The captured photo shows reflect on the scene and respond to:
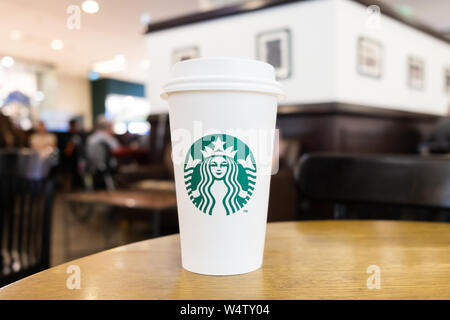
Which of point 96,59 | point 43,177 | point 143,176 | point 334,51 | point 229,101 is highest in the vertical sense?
point 96,59

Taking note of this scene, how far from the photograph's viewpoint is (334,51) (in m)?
3.52

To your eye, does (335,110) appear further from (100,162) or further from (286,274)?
(286,274)

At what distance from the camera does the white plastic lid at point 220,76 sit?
0.49 metres

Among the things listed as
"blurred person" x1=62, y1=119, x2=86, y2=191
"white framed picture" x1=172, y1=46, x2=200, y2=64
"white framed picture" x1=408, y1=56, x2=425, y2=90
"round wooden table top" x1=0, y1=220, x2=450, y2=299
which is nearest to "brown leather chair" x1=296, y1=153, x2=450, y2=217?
"round wooden table top" x1=0, y1=220, x2=450, y2=299

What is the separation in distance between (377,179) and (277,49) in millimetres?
3153

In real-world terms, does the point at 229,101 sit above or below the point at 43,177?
above

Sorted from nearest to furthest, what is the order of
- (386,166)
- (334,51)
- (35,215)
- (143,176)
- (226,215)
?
(226,215), (386,166), (35,215), (334,51), (143,176)

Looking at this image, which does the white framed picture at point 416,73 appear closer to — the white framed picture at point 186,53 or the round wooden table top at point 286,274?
the white framed picture at point 186,53

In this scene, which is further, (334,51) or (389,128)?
(389,128)

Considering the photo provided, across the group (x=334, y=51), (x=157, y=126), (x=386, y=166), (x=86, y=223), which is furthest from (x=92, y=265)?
(x=157, y=126)

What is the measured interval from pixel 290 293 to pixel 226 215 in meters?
0.13

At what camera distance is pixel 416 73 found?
4824 mm

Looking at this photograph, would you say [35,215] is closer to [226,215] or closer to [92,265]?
[92,265]

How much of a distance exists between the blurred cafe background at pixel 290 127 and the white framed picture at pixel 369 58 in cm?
1
